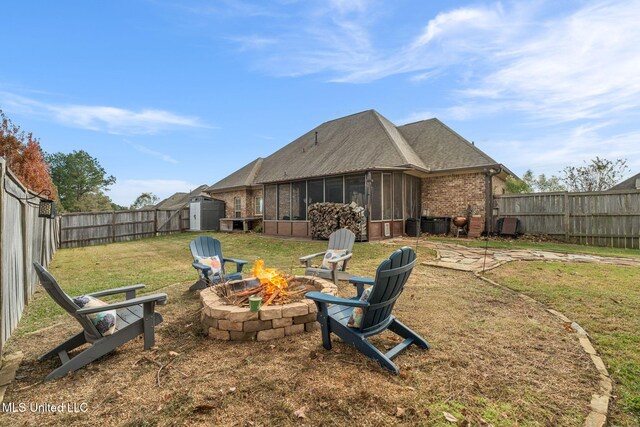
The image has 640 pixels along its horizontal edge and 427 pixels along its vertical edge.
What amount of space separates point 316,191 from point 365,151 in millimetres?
2924

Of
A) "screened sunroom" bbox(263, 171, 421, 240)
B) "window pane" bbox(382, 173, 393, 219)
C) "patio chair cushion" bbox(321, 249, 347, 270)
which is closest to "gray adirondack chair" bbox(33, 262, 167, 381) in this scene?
"patio chair cushion" bbox(321, 249, 347, 270)

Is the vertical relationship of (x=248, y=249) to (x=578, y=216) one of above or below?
below

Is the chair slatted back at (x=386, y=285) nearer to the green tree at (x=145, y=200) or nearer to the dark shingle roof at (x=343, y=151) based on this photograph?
the dark shingle roof at (x=343, y=151)

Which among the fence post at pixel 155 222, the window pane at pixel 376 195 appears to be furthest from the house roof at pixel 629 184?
the fence post at pixel 155 222

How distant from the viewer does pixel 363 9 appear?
24.6ft

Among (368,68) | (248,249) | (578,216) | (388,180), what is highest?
(368,68)

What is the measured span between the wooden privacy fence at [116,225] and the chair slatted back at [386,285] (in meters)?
16.8

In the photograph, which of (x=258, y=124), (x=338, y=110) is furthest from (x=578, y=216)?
(x=258, y=124)

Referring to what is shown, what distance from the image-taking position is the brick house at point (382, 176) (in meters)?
11.9

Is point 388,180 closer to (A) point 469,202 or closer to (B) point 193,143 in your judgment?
(A) point 469,202

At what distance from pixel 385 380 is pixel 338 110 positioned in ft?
63.2

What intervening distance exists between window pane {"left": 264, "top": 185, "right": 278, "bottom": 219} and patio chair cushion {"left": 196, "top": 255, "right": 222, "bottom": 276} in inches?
401

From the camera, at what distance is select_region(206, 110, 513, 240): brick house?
Answer: 11.9 metres

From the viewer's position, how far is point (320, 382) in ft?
7.25
